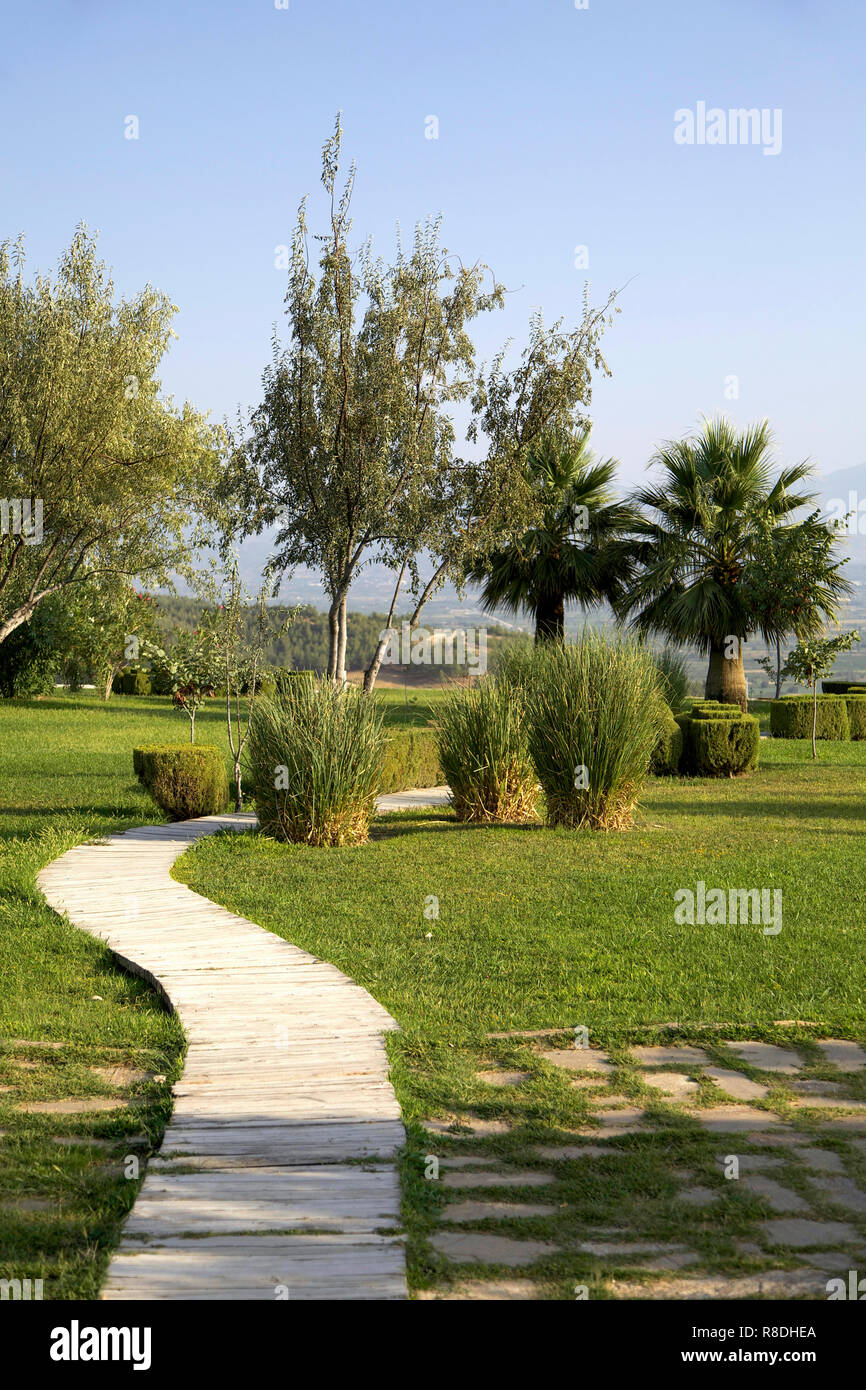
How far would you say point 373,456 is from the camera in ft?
43.5

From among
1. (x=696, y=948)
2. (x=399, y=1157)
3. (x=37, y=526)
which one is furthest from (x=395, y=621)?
(x=399, y=1157)

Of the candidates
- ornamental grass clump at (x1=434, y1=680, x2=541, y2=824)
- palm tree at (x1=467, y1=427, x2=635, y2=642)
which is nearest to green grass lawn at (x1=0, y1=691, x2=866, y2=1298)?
ornamental grass clump at (x1=434, y1=680, x2=541, y2=824)

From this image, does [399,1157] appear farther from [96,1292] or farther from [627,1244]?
[96,1292]

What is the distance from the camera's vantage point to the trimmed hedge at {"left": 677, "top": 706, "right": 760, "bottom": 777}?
52.1ft

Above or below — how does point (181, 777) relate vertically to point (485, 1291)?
above

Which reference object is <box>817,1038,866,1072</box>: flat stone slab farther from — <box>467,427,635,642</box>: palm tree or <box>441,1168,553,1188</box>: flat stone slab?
<box>467,427,635,642</box>: palm tree

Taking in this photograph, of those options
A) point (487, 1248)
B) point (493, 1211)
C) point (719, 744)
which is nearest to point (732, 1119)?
point (493, 1211)

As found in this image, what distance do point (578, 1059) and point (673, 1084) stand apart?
0.45 metres

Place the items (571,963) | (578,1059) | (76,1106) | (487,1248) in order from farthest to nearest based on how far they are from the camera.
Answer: (571,963) → (578,1059) → (76,1106) → (487,1248)

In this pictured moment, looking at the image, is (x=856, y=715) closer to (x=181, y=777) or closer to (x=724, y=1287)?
(x=181, y=777)

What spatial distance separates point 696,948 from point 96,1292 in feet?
14.4

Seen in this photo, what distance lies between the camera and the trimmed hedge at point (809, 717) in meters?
21.1

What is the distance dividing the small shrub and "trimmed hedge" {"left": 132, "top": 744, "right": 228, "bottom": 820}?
551 inches

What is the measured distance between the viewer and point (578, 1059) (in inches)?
187
